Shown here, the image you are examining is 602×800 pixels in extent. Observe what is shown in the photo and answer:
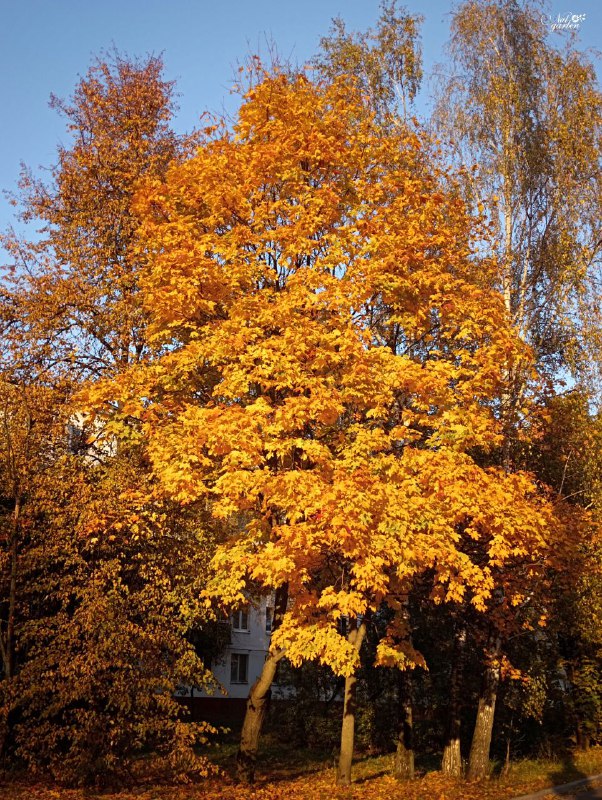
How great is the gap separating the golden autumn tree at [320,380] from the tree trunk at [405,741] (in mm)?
2963

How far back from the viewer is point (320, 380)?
1271 centimetres

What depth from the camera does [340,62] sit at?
72.3 ft

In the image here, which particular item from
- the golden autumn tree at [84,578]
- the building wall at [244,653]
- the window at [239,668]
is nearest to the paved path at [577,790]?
the golden autumn tree at [84,578]

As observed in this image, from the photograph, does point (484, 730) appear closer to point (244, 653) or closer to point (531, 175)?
point (531, 175)

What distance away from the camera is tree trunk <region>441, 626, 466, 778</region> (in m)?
18.0

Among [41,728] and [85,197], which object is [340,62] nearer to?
[85,197]

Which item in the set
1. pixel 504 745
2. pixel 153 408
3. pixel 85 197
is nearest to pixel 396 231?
pixel 153 408

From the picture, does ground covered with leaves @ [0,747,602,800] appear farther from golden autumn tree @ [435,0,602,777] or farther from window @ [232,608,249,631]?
window @ [232,608,249,631]

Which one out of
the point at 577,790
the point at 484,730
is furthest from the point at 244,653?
the point at 577,790

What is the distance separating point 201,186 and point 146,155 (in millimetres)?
6218

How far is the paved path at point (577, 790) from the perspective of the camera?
1435cm

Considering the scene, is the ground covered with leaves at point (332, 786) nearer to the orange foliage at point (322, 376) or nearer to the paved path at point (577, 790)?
the paved path at point (577, 790)

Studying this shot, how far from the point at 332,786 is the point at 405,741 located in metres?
3.04

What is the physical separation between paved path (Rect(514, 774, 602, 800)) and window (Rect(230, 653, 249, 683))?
26278 mm
